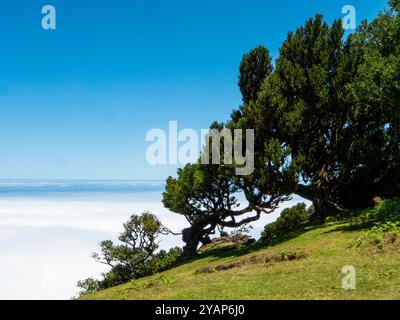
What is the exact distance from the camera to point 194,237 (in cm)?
4688

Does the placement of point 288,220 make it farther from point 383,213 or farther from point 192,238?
point 383,213

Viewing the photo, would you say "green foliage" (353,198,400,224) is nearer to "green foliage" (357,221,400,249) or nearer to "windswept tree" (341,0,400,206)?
"green foliage" (357,221,400,249)

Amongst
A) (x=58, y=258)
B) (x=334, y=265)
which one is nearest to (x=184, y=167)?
(x=334, y=265)

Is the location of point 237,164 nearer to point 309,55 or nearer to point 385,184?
point 309,55

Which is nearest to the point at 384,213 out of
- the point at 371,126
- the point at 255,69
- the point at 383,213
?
the point at 383,213

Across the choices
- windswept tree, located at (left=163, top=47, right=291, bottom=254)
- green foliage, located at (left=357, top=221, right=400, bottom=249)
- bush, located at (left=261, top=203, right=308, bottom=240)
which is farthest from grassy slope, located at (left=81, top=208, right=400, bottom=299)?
bush, located at (left=261, top=203, right=308, bottom=240)

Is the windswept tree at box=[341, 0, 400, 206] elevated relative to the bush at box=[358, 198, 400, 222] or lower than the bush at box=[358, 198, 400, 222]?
elevated

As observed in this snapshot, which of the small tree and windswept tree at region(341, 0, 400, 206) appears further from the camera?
the small tree

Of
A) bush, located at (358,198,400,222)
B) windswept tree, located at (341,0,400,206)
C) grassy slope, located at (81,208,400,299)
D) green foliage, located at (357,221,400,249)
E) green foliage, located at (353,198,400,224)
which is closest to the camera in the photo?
grassy slope, located at (81,208,400,299)

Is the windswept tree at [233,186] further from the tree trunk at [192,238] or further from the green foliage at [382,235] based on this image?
the green foliage at [382,235]

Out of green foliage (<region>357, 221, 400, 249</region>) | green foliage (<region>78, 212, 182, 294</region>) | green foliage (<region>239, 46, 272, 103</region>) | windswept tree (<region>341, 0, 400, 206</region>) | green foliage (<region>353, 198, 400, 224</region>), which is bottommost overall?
green foliage (<region>78, 212, 182, 294</region>)

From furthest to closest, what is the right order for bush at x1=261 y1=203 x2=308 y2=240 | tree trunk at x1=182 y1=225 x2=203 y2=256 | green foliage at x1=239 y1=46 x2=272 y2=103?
bush at x1=261 y1=203 x2=308 y2=240, tree trunk at x1=182 y1=225 x2=203 y2=256, green foliage at x1=239 y1=46 x2=272 y2=103
